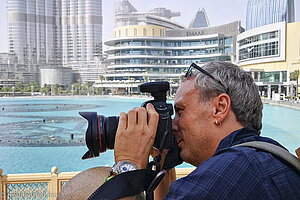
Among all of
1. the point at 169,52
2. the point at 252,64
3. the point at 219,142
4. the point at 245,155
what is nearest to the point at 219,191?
the point at 245,155

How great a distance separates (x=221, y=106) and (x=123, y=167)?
26 centimetres

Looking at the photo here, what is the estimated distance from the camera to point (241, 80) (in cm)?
66

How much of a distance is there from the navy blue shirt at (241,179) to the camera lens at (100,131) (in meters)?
0.30

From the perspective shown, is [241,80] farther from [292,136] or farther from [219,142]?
[292,136]

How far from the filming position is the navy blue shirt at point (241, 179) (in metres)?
0.44

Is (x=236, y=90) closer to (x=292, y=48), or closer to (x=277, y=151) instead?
(x=277, y=151)

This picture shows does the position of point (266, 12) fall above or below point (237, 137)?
above

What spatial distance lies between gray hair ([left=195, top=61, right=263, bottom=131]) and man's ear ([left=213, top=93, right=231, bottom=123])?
11mm

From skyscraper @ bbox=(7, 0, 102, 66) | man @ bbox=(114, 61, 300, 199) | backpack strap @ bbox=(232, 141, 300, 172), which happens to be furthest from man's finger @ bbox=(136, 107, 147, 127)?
skyscraper @ bbox=(7, 0, 102, 66)

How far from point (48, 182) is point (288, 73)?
108ft

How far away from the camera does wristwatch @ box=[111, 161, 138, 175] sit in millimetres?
600

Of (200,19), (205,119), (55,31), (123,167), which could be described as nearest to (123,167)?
(123,167)

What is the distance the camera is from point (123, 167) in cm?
60

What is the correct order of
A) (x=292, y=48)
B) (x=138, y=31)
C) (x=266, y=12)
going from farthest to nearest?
(x=266, y=12), (x=138, y=31), (x=292, y=48)
